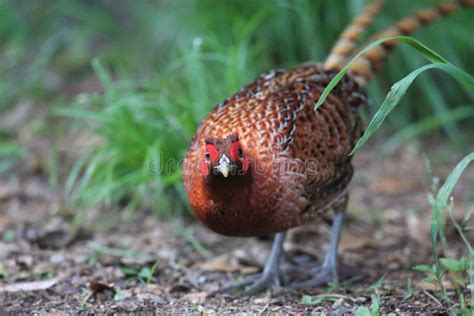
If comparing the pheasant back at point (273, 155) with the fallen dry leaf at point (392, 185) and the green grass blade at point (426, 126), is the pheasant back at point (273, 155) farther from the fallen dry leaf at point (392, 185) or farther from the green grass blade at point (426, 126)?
the green grass blade at point (426, 126)

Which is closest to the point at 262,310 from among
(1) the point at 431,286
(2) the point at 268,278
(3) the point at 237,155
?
(2) the point at 268,278

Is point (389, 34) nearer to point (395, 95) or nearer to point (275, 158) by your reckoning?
point (275, 158)

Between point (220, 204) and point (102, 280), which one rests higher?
point (220, 204)

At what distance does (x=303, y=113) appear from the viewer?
4602mm

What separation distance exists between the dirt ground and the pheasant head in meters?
0.82

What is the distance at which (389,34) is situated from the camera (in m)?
5.39

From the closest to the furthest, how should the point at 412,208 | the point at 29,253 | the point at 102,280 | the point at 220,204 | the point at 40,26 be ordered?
the point at 220,204 < the point at 102,280 < the point at 29,253 < the point at 412,208 < the point at 40,26

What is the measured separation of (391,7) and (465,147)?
1764 millimetres

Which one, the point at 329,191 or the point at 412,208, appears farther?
the point at 412,208

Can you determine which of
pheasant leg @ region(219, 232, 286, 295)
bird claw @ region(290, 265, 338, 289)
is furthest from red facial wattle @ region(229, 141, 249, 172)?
bird claw @ region(290, 265, 338, 289)

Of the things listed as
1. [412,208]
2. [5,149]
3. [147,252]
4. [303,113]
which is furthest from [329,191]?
[5,149]

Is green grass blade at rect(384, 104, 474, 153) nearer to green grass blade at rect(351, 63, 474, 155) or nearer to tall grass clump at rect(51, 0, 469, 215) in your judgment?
tall grass clump at rect(51, 0, 469, 215)

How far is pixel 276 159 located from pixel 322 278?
3.45ft

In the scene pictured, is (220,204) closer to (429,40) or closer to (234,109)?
(234,109)
